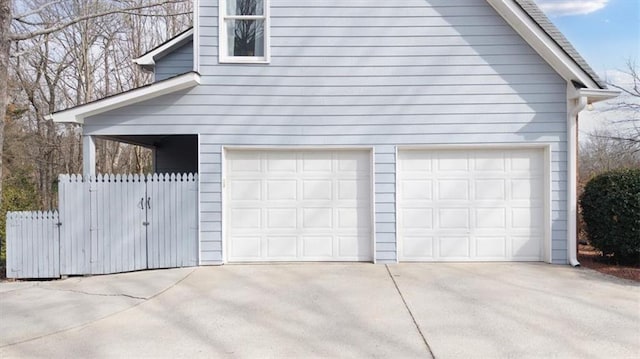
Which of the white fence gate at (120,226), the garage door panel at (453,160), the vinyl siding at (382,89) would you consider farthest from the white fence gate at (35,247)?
the garage door panel at (453,160)

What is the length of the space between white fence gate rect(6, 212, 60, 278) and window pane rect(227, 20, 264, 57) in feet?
14.4

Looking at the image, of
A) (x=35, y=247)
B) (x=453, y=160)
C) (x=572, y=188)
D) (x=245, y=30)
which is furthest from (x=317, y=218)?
(x=35, y=247)

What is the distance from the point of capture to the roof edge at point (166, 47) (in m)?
9.80

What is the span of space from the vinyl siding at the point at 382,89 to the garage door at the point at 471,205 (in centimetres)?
30

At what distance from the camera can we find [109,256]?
24.6 ft

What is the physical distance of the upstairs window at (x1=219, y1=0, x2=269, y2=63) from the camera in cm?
793

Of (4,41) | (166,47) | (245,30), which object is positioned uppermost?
(166,47)

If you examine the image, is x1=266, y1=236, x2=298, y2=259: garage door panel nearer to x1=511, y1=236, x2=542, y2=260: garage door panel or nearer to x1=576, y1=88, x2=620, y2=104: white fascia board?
x1=511, y1=236, x2=542, y2=260: garage door panel

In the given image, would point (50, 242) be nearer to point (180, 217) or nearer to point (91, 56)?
point (180, 217)

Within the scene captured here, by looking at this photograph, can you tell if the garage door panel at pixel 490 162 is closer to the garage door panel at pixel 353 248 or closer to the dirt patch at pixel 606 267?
the dirt patch at pixel 606 267

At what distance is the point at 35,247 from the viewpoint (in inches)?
291

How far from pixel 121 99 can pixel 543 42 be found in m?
7.39

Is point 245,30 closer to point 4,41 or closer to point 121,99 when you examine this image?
point 121,99

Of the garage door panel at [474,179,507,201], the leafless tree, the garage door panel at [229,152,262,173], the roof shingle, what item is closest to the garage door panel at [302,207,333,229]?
the garage door panel at [229,152,262,173]
